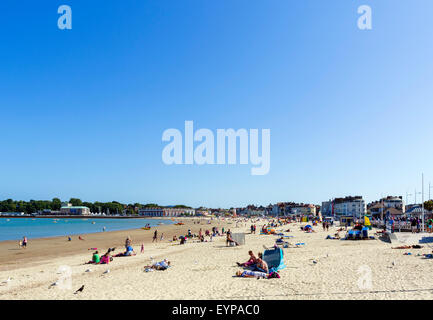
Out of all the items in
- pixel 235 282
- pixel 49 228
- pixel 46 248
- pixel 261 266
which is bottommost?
pixel 49 228

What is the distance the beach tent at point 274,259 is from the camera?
41.4 feet

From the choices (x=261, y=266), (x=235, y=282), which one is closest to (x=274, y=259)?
(x=261, y=266)

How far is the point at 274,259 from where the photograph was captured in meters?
13.1

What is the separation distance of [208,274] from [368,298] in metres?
6.27

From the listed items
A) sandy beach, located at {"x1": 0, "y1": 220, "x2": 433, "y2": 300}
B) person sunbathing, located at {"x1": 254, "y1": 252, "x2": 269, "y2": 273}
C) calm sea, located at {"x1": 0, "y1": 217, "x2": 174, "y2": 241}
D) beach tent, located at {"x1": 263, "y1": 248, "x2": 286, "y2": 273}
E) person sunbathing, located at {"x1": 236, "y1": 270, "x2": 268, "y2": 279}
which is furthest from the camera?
calm sea, located at {"x1": 0, "y1": 217, "x2": 174, "y2": 241}

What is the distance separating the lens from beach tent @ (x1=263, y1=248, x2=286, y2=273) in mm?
12628

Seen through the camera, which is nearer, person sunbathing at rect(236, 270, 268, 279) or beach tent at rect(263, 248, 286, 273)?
person sunbathing at rect(236, 270, 268, 279)

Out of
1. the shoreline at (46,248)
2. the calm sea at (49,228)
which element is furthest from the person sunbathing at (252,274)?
the calm sea at (49,228)

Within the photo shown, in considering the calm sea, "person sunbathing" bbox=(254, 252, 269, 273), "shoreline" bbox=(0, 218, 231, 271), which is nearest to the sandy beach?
"person sunbathing" bbox=(254, 252, 269, 273)

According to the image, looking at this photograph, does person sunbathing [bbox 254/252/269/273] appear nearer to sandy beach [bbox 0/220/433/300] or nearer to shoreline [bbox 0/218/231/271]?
sandy beach [bbox 0/220/433/300]

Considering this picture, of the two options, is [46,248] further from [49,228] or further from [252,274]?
[49,228]
